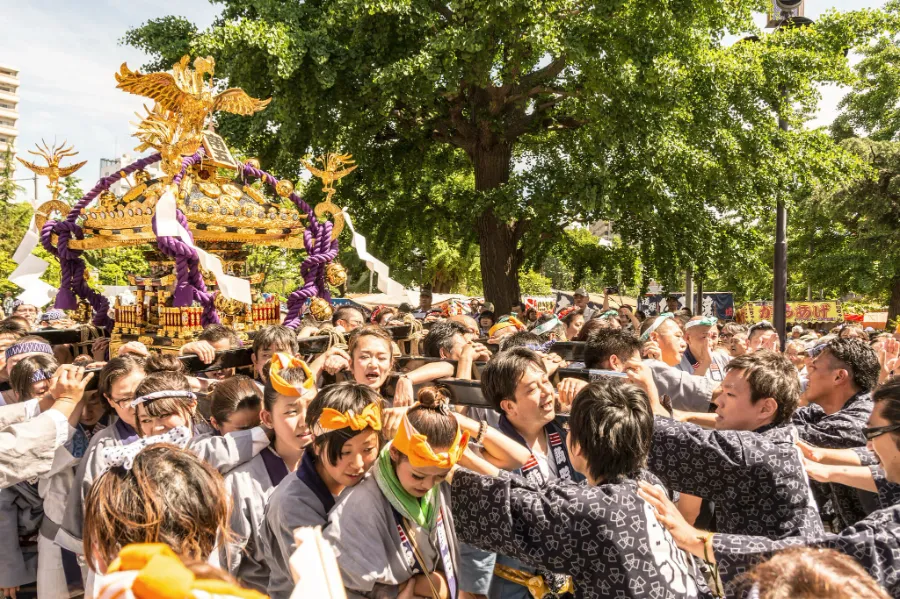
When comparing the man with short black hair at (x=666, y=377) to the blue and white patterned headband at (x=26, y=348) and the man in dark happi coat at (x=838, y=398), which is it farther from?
the blue and white patterned headband at (x=26, y=348)

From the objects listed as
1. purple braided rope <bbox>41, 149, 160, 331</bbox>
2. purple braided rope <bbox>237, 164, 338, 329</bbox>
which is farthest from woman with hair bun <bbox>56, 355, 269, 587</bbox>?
purple braided rope <bbox>41, 149, 160, 331</bbox>

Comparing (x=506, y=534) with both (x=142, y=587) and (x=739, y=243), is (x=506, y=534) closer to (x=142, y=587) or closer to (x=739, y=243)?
(x=142, y=587)

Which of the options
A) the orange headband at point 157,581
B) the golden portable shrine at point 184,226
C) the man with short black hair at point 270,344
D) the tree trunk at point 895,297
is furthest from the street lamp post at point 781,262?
the tree trunk at point 895,297

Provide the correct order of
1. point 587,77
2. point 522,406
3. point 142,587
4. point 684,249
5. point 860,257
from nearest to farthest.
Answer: point 142,587, point 522,406, point 587,77, point 684,249, point 860,257

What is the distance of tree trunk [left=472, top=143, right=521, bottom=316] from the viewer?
43.7ft

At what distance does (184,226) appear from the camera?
6.44 meters

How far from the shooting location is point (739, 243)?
13000 millimetres

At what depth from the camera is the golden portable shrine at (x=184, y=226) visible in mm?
6719

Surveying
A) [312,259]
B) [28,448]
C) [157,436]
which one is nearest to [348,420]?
[157,436]

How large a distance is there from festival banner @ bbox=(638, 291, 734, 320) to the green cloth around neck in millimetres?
13278

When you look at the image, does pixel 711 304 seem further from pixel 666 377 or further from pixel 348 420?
pixel 348 420

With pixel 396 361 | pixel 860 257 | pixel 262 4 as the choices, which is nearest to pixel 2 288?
pixel 262 4

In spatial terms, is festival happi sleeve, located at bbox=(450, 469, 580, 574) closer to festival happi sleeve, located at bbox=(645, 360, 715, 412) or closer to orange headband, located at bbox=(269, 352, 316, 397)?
orange headband, located at bbox=(269, 352, 316, 397)

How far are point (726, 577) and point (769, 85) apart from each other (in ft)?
38.2
